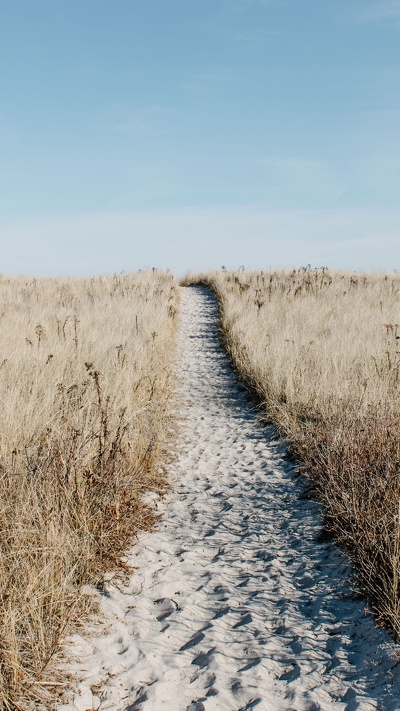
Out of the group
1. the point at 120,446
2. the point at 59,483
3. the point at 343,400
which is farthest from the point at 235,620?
the point at 343,400

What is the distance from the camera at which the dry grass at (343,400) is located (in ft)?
11.1

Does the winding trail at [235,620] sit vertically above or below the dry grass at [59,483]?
below

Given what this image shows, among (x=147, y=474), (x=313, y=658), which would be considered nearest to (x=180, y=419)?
(x=147, y=474)

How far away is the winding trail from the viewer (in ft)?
8.36

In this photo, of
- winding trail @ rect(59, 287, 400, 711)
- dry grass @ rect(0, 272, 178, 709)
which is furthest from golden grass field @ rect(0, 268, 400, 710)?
winding trail @ rect(59, 287, 400, 711)

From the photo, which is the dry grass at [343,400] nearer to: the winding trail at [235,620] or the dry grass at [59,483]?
the winding trail at [235,620]

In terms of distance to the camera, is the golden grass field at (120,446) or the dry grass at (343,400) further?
the dry grass at (343,400)

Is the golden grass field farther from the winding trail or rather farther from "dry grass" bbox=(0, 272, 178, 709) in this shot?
the winding trail

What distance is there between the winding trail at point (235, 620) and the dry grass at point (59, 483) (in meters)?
0.22

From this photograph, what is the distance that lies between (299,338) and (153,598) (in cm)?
707

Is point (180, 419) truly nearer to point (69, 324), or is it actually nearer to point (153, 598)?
point (153, 598)

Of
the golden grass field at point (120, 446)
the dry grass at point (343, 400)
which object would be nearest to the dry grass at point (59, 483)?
the golden grass field at point (120, 446)

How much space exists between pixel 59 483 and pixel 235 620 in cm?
140

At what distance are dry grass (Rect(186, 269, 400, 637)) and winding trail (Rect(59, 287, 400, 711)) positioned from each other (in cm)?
26
